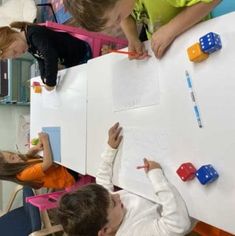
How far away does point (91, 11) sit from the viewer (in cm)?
87

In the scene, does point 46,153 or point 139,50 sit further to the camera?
point 46,153

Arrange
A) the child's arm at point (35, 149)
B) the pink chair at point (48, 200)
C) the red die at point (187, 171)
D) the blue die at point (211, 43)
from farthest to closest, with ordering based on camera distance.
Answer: the child's arm at point (35, 149) < the pink chair at point (48, 200) < the red die at point (187, 171) < the blue die at point (211, 43)

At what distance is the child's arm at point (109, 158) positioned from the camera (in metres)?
1.29

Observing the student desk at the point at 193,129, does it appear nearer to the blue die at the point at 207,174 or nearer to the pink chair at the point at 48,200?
the blue die at the point at 207,174

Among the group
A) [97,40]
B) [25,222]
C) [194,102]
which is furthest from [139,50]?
[25,222]

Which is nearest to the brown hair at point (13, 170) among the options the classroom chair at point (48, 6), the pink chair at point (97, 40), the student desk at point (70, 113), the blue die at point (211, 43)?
the student desk at point (70, 113)

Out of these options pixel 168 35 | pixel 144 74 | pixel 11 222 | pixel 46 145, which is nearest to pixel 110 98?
pixel 144 74

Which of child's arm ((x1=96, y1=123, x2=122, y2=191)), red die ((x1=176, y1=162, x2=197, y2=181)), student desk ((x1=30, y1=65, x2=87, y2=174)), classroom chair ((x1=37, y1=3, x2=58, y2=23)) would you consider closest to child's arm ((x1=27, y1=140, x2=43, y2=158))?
student desk ((x1=30, y1=65, x2=87, y2=174))

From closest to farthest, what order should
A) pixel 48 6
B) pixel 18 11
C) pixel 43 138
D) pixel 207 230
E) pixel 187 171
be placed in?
1. pixel 187 171
2. pixel 207 230
3. pixel 43 138
4. pixel 48 6
5. pixel 18 11

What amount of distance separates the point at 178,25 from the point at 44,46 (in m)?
0.86

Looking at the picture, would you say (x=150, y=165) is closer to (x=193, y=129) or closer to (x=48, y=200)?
(x=193, y=129)

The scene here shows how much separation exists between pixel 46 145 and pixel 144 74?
97cm

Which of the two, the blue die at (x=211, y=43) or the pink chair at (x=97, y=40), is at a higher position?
the pink chair at (x=97, y=40)

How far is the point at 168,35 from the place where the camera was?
3.22ft
